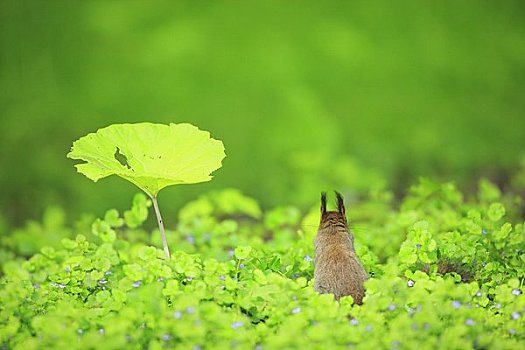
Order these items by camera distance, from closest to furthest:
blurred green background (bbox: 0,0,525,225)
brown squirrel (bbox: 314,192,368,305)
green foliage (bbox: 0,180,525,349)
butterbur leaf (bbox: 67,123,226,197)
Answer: green foliage (bbox: 0,180,525,349) → brown squirrel (bbox: 314,192,368,305) → butterbur leaf (bbox: 67,123,226,197) → blurred green background (bbox: 0,0,525,225)

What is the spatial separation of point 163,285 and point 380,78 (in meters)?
2.99

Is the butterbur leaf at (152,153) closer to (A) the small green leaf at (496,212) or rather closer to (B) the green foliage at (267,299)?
(B) the green foliage at (267,299)

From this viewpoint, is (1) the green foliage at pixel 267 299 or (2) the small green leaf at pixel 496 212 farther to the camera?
(2) the small green leaf at pixel 496 212

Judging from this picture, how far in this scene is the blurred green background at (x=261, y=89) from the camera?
4711 millimetres

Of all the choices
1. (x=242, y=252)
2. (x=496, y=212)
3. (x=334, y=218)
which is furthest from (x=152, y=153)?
(x=496, y=212)

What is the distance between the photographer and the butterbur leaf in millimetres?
2336

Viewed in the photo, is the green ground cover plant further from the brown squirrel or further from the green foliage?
the brown squirrel

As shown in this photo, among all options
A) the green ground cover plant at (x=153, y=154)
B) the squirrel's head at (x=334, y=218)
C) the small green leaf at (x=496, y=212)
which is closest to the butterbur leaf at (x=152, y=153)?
the green ground cover plant at (x=153, y=154)

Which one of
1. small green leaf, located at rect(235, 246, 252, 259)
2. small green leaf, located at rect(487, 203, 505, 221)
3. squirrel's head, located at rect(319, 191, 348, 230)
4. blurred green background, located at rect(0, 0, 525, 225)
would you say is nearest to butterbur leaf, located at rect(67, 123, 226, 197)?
small green leaf, located at rect(235, 246, 252, 259)

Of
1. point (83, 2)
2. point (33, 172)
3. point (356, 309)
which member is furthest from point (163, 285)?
point (83, 2)

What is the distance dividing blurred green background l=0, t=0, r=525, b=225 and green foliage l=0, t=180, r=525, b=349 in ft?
6.34

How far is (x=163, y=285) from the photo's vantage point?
2.23m

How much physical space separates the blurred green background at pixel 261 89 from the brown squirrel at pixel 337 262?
7.16ft

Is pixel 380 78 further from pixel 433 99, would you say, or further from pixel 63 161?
pixel 63 161
